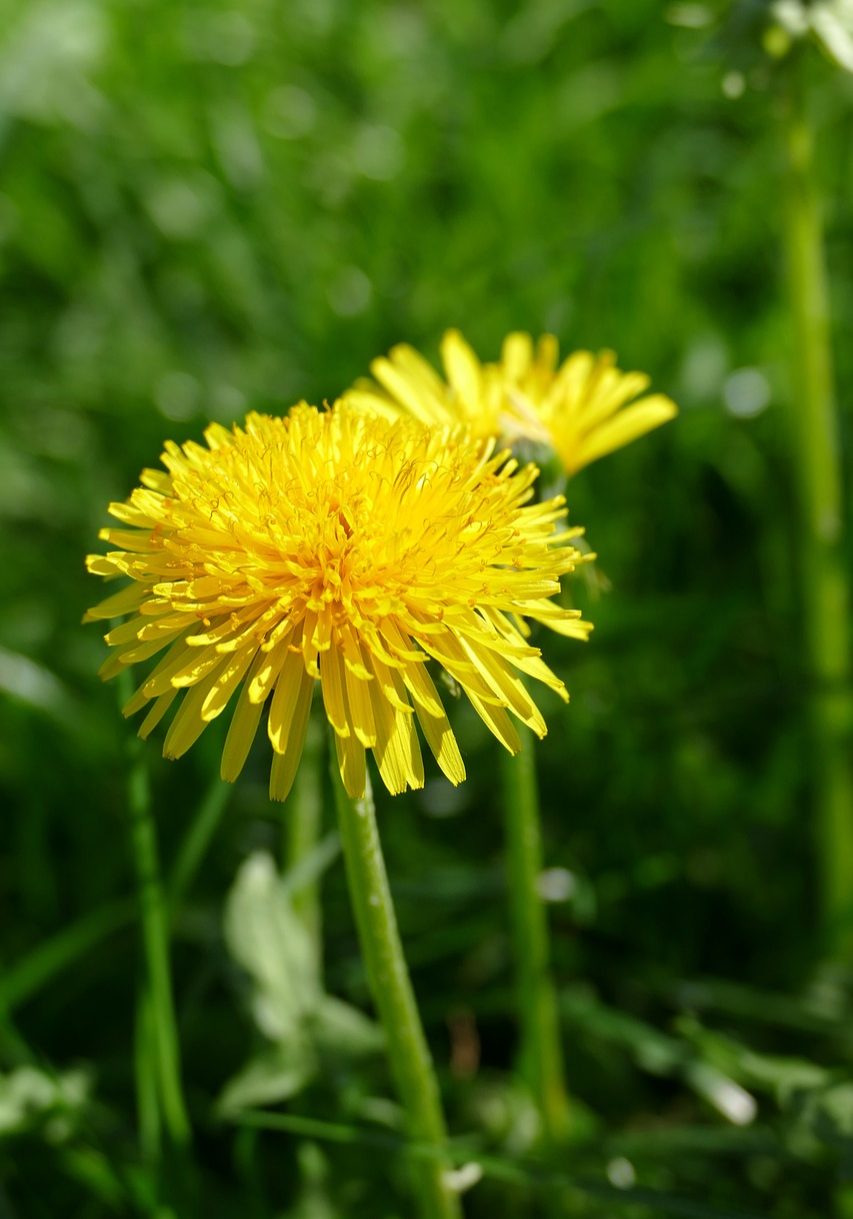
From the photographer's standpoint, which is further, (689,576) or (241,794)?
(689,576)

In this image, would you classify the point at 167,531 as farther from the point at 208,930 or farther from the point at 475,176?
the point at 475,176

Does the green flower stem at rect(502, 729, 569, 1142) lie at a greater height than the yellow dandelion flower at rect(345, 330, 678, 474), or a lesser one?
lesser

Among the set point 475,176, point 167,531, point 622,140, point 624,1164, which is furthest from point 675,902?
point 622,140

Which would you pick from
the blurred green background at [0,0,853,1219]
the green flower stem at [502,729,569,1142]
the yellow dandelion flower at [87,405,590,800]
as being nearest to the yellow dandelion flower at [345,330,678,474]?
the yellow dandelion flower at [87,405,590,800]

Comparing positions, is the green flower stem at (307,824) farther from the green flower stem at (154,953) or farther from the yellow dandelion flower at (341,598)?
the yellow dandelion flower at (341,598)

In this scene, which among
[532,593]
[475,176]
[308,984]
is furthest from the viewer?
[475,176]

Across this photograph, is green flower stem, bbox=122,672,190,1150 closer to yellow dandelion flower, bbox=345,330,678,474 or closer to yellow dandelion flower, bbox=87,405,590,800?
yellow dandelion flower, bbox=87,405,590,800

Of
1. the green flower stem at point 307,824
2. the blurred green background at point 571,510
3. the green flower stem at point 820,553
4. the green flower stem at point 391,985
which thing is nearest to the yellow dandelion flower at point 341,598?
the green flower stem at point 391,985
